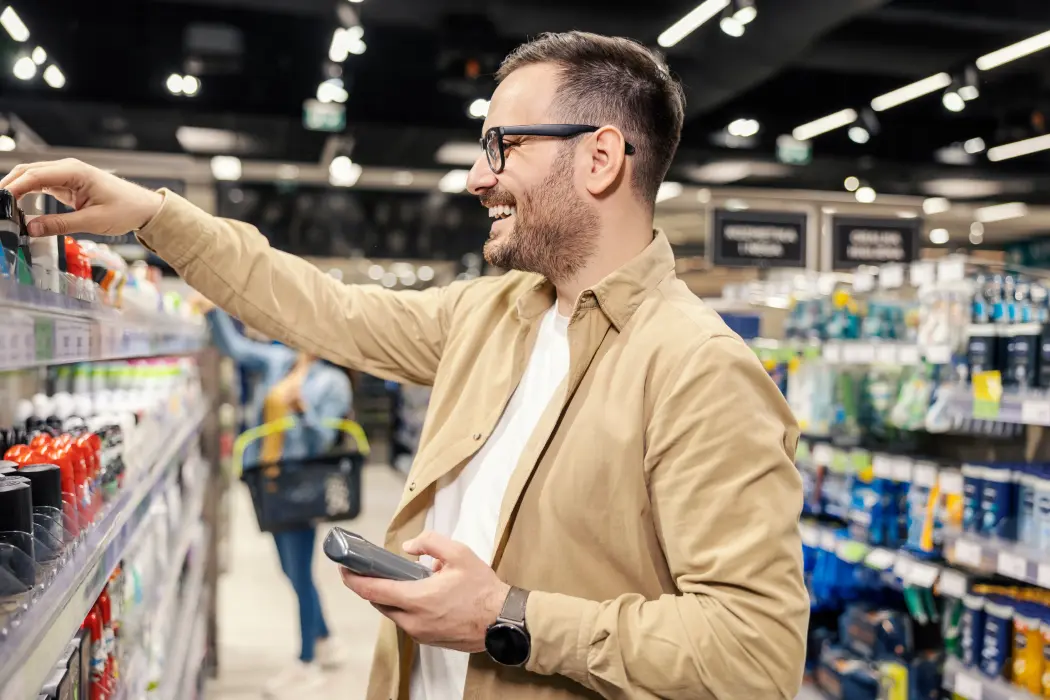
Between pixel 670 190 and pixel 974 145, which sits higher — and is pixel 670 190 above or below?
below

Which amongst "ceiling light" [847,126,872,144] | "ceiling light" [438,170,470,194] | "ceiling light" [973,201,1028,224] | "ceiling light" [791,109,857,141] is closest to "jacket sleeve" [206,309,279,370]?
"ceiling light" [438,170,470,194]

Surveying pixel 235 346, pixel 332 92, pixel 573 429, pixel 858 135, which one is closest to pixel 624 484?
pixel 573 429

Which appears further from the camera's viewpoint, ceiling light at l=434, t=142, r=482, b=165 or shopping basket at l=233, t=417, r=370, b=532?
ceiling light at l=434, t=142, r=482, b=165

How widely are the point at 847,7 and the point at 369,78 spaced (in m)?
3.98

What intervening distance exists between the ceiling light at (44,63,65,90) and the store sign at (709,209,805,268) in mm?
5245

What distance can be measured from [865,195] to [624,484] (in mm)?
10595

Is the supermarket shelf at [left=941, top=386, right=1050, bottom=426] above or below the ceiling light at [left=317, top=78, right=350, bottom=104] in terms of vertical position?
below

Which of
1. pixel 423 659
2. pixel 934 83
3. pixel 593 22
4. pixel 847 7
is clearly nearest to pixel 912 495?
pixel 423 659

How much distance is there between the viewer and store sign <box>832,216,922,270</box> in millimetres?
6957

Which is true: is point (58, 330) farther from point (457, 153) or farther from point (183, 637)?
point (457, 153)

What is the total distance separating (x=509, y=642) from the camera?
3.79 feet

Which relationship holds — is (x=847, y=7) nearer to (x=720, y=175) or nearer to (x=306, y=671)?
(x=720, y=175)

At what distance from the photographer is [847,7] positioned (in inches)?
248

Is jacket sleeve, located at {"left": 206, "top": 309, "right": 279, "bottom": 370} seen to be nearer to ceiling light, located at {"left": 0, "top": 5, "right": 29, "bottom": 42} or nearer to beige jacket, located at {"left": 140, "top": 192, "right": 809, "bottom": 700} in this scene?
ceiling light, located at {"left": 0, "top": 5, "right": 29, "bottom": 42}
